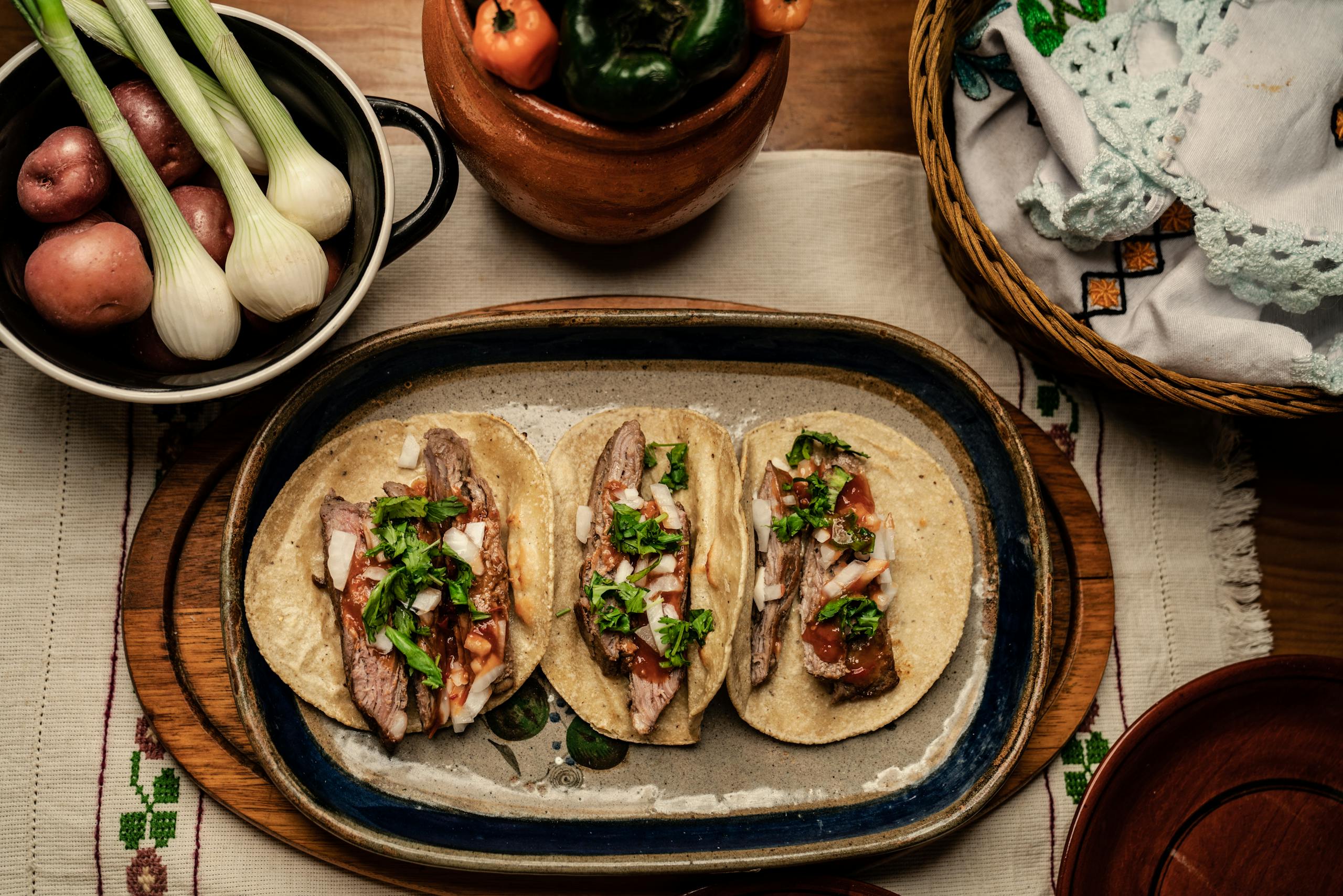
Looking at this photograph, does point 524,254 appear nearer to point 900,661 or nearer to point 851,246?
point 851,246

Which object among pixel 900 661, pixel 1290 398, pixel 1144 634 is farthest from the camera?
pixel 1144 634

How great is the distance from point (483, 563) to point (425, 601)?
17 centimetres

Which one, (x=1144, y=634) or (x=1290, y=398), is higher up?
(x=1290, y=398)

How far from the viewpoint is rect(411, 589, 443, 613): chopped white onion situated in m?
2.27

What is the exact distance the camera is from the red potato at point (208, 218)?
2154 millimetres

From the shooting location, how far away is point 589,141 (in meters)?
1.94

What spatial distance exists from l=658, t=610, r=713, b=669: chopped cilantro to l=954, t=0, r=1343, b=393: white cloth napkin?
1331 millimetres

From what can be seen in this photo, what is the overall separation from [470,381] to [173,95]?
0.97m

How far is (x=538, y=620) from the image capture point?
233cm

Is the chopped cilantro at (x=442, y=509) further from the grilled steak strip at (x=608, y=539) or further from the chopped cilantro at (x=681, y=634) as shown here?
the chopped cilantro at (x=681, y=634)

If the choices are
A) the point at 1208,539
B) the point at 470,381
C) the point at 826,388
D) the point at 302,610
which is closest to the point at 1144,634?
the point at 1208,539

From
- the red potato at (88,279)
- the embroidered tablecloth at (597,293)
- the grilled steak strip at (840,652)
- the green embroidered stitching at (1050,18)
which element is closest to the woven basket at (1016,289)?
the green embroidered stitching at (1050,18)

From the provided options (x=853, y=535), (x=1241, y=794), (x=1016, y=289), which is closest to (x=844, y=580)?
(x=853, y=535)

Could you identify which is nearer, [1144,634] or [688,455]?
[688,455]
